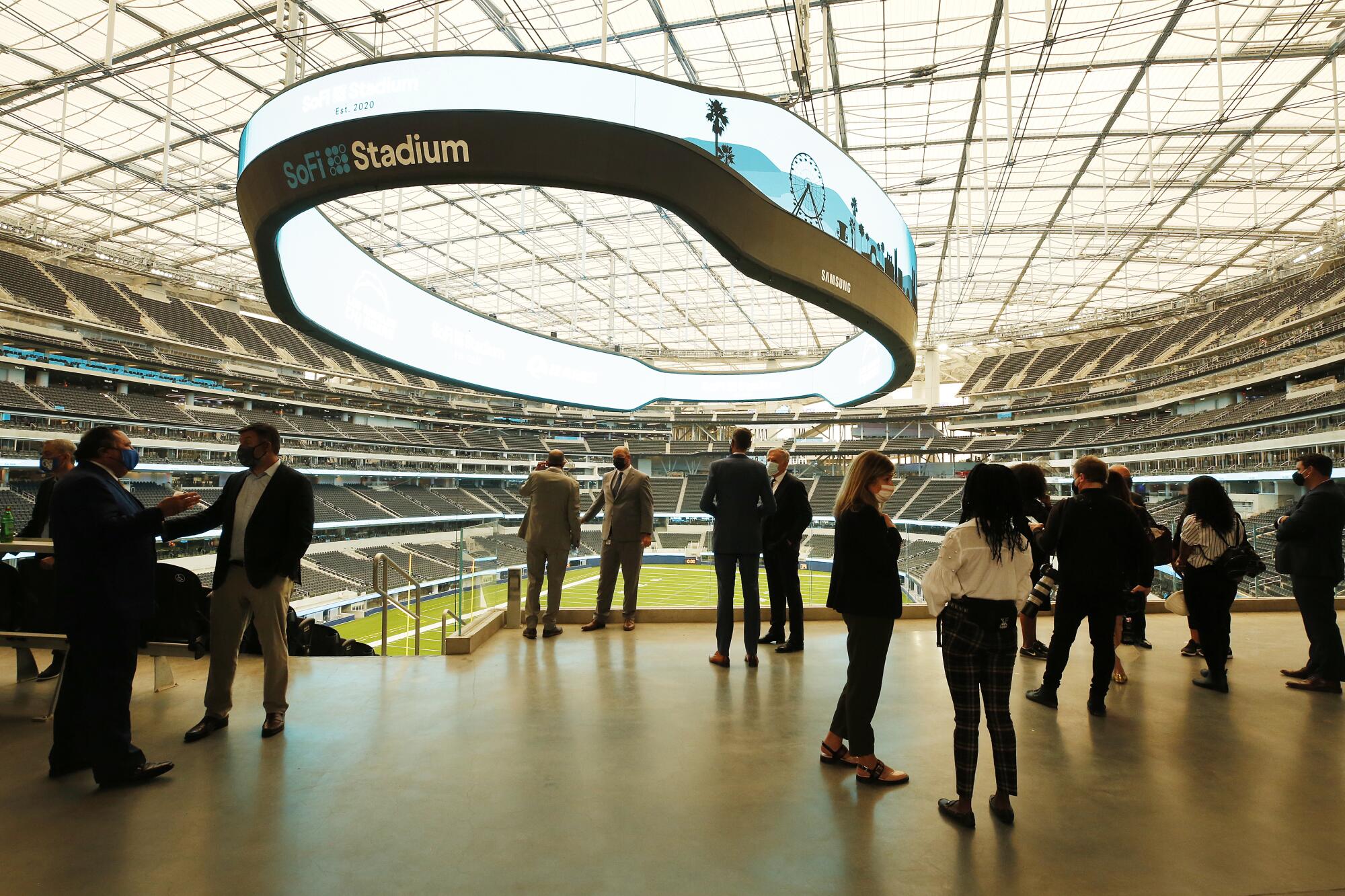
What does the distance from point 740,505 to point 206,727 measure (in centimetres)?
328

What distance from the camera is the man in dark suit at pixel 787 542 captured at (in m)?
5.08

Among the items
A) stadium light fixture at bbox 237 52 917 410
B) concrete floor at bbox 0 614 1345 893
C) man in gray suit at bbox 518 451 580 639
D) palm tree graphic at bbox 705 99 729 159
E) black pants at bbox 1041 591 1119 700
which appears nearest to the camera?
concrete floor at bbox 0 614 1345 893

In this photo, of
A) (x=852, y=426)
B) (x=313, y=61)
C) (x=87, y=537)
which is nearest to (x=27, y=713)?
(x=87, y=537)

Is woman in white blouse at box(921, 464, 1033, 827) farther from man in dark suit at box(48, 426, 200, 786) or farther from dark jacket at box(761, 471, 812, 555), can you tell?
man in dark suit at box(48, 426, 200, 786)

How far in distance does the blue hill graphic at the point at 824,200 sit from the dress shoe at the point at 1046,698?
265cm

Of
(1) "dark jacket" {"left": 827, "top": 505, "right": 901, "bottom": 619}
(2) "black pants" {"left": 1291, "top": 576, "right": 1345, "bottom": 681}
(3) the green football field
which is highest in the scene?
(1) "dark jacket" {"left": 827, "top": 505, "right": 901, "bottom": 619}

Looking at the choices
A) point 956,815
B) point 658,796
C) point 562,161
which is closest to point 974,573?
point 956,815

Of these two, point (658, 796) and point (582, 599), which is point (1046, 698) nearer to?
point (658, 796)

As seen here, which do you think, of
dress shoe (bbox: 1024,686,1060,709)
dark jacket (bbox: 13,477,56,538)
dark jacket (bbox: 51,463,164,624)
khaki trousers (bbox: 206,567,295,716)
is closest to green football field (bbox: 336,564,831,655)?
khaki trousers (bbox: 206,567,295,716)

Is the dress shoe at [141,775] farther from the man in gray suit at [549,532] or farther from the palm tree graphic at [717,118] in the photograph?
the palm tree graphic at [717,118]

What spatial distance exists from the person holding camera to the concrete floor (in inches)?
10.4

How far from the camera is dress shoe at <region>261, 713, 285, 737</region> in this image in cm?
336

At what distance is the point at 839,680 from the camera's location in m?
4.33

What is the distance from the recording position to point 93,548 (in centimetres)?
285
